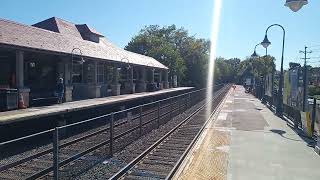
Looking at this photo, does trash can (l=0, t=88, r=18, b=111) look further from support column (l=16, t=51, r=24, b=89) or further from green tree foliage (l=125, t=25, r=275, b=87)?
green tree foliage (l=125, t=25, r=275, b=87)

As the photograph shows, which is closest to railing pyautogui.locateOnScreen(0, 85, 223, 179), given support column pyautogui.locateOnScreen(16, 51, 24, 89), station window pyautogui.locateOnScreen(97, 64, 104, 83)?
support column pyautogui.locateOnScreen(16, 51, 24, 89)

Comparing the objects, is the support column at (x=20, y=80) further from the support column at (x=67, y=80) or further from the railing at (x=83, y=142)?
the railing at (x=83, y=142)

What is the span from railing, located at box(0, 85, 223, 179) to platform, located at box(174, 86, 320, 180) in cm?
248

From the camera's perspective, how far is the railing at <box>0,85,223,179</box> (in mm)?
8164

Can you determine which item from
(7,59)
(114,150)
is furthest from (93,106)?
(114,150)

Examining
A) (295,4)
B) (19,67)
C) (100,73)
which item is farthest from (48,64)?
(295,4)

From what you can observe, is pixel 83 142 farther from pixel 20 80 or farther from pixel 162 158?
pixel 20 80

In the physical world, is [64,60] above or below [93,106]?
above

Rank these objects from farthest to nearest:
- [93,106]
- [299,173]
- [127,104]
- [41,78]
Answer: [127,104] < [41,78] < [93,106] < [299,173]

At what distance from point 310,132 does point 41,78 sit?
15411 mm

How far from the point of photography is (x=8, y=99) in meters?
16.0

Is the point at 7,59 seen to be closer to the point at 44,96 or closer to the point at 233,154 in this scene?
the point at 44,96

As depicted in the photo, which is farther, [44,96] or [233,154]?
[44,96]

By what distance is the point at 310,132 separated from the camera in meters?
16.7
